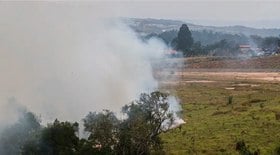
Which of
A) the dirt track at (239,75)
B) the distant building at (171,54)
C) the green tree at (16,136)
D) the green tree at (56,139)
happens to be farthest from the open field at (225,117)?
the distant building at (171,54)

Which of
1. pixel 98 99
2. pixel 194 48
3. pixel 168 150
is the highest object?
pixel 194 48

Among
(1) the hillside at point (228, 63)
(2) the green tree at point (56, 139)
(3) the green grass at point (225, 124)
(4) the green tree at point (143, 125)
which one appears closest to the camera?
Result: (2) the green tree at point (56, 139)

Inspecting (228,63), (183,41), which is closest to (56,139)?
(228,63)

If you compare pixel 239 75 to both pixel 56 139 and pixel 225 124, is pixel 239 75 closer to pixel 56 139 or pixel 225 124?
pixel 225 124

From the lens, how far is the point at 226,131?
43.6 metres

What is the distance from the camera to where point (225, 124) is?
4591 centimetres

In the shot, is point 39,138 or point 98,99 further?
point 98,99

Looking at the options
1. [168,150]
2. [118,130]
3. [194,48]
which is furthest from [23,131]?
[194,48]

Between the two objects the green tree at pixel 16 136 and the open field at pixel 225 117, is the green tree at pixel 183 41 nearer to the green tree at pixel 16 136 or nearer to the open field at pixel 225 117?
the open field at pixel 225 117

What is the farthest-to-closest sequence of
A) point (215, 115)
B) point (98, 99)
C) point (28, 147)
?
point (98, 99)
point (215, 115)
point (28, 147)

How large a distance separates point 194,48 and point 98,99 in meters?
97.0

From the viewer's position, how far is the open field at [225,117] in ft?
130

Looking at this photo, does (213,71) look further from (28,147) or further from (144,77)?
(28,147)

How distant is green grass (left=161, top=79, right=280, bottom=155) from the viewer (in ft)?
129
